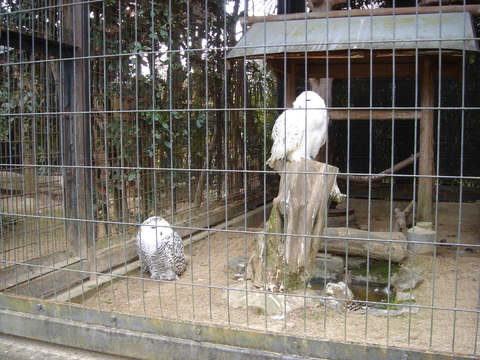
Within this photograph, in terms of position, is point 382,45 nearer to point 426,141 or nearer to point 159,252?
point 426,141

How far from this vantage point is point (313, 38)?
4301mm

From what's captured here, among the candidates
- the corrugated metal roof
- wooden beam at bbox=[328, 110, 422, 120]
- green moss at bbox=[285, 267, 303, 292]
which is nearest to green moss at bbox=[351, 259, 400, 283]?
green moss at bbox=[285, 267, 303, 292]

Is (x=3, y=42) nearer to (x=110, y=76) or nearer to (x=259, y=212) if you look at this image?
(x=110, y=76)

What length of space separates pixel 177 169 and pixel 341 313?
1.43m

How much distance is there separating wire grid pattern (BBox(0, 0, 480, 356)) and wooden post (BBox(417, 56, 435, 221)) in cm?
20

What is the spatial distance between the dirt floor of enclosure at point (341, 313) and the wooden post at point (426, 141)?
1.52ft

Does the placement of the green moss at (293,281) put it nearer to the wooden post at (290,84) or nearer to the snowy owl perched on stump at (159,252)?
the snowy owl perched on stump at (159,252)

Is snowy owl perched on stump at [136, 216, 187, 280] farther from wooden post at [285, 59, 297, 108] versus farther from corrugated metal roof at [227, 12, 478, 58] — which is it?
wooden post at [285, 59, 297, 108]

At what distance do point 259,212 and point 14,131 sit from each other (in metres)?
3.14

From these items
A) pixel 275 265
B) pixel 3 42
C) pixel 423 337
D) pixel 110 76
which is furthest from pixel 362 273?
pixel 3 42

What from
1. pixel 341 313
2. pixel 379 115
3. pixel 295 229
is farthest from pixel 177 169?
pixel 379 115

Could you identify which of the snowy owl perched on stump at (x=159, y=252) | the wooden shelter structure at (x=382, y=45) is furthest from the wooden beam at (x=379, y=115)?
the snowy owl perched on stump at (x=159, y=252)

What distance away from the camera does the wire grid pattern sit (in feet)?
9.33

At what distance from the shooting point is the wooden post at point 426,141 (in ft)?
15.6
